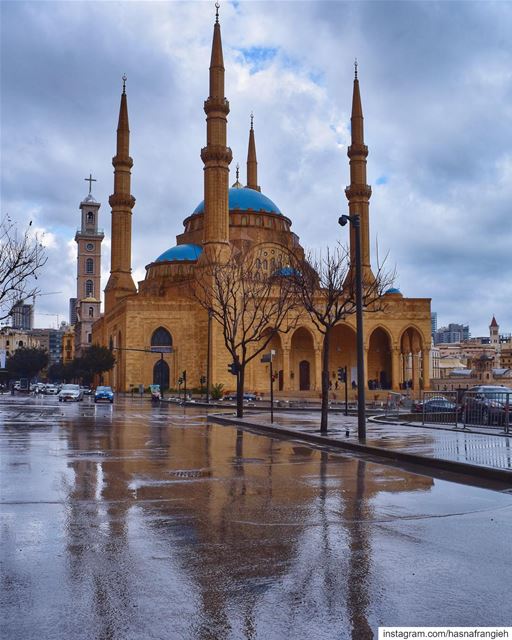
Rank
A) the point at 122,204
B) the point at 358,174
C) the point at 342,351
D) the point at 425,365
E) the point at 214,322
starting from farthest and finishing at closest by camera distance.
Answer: the point at 122,204 < the point at 342,351 < the point at 425,365 < the point at 358,174 < the point at 214,322

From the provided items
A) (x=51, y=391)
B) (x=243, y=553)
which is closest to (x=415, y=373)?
(x=51, y=391)

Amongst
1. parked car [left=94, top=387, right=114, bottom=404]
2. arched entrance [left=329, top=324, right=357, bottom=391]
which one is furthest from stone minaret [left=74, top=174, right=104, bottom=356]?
parked car [left=94, top=387, right=114, bottom=404]

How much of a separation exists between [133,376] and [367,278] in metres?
23.8

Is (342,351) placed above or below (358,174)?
below

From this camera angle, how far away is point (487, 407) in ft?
64.8

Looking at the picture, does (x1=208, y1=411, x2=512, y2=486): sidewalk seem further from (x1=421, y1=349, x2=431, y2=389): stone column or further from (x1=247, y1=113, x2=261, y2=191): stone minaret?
(x1=247, y1=113, x2=261, y2=191): stone minaret

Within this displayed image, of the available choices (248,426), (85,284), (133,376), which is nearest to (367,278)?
(133,376)

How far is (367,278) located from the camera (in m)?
61.3

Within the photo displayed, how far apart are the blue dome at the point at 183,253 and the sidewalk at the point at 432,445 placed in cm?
5123

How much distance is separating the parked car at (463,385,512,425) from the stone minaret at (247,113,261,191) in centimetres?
7069

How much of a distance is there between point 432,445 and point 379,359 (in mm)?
54805

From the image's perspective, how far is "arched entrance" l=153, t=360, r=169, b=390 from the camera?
64.8 m

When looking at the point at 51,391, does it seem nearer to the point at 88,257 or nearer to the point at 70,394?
the point at 70,394

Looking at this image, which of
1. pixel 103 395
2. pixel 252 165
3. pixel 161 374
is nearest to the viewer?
pixel 103 395
